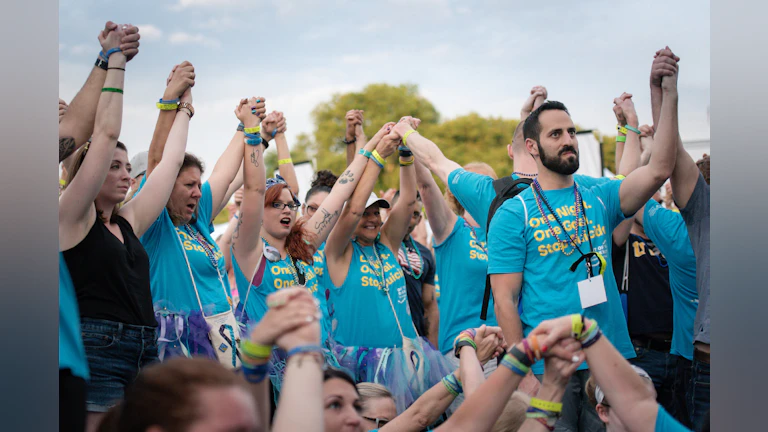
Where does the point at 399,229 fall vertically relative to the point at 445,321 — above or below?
above

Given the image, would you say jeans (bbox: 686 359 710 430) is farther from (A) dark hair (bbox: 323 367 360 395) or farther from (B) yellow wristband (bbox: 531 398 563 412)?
(A) dark hair (bbox: 323 367 360 395)

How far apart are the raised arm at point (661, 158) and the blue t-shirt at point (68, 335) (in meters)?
2.47

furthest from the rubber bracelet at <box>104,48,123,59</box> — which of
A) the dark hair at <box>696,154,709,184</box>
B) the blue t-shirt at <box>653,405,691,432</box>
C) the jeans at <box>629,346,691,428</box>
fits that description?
the jeans at <box>629,346,691,428</box>

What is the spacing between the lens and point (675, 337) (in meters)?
4.25

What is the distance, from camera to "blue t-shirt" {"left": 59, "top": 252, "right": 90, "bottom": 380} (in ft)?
6.55

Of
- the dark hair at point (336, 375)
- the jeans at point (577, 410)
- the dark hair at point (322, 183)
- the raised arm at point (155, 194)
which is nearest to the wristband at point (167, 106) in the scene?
the raised arm at point (155, 194)

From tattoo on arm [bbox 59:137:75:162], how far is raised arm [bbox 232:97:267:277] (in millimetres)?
1449

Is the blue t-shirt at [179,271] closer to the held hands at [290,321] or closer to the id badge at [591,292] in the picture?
the id badge at [591,292]

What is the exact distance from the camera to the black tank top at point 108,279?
2578 millimetres

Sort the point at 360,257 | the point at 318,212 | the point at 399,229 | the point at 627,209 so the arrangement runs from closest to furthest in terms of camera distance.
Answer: the point at 627,209, the point at 318,212, the point at 360,257, the point at 399,229
